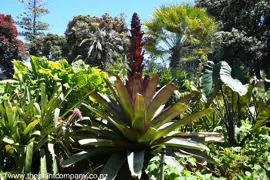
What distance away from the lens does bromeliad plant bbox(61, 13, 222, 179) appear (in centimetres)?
242

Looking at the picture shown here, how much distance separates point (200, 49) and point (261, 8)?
4604 millimetres

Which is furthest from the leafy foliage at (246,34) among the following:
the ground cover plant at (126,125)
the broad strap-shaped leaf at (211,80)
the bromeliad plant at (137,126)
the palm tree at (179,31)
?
the bromeliad plant at (137,126)

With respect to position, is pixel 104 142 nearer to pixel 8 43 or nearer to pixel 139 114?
pixel 139 114

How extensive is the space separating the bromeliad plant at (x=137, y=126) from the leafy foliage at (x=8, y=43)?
17287mm

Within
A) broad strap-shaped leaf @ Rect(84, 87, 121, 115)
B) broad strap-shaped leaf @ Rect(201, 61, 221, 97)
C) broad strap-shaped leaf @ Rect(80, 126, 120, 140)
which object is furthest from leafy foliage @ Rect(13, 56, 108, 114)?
broad strap-shaped leaf @ Rect(201, 61, 221, 97)

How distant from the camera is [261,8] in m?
14.5

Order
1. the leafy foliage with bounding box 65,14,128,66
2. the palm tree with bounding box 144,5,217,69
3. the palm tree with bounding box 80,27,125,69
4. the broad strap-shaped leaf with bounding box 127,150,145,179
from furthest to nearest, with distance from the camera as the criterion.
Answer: the leafy foliage with bounding box 65,14,128,66, the palm tree with bounding box 80,27,125,69, the palm tree with bounding box 144,5,217,69, the broad strap-shaped leaf with bounding box 127,150,145,179

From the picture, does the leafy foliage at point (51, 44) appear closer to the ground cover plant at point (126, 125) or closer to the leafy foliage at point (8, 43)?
the leafy foliage at point (8, 43)

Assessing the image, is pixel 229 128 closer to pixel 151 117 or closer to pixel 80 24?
pixel 151 117

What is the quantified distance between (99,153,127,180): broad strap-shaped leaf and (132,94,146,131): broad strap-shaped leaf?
0.91 feet

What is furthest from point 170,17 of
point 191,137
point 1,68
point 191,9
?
point 1,68

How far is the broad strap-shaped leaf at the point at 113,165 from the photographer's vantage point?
2261 mm

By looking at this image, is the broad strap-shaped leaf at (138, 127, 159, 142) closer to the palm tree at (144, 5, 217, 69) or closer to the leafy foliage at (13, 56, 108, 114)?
the leafy foliage at (13, 56, 108, 114)

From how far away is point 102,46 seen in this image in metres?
23.8
